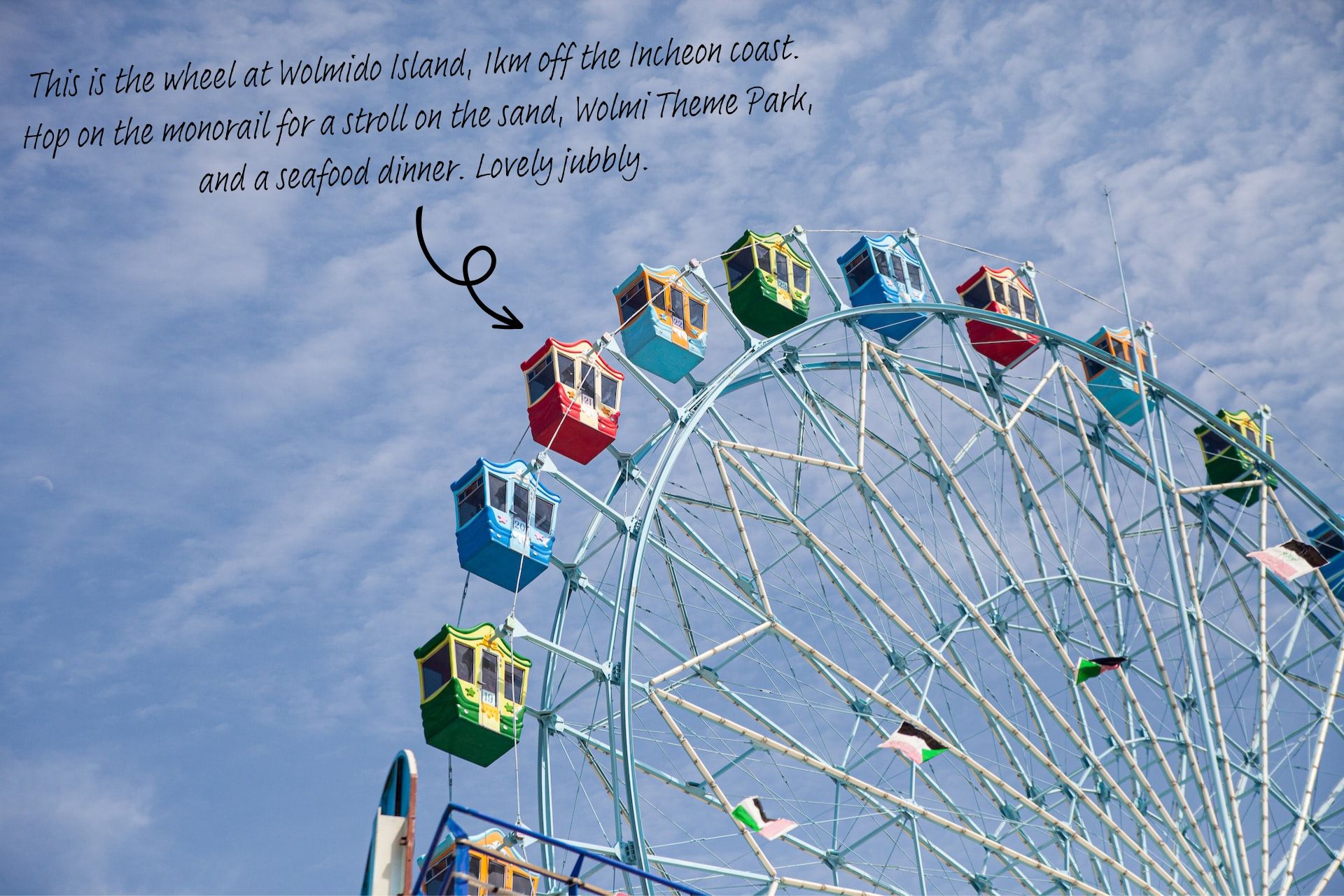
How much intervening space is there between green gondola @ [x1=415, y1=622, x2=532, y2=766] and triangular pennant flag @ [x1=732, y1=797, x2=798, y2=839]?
3177 millimetres

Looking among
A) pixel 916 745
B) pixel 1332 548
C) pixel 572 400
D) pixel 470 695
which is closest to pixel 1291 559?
pixel 1332 548

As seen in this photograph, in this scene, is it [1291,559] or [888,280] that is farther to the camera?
[888,280]

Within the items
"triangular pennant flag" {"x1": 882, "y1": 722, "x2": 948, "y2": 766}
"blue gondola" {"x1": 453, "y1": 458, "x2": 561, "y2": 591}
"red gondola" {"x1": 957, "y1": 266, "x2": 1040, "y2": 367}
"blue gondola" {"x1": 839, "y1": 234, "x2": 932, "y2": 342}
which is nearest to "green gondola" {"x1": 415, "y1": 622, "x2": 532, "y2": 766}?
"blue gondola" {"x1": 453, "y1": 458, "x2": 561, "y2": 591}

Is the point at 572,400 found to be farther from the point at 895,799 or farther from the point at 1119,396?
the point at 1119,396

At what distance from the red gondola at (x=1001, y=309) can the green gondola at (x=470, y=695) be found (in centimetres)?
1047

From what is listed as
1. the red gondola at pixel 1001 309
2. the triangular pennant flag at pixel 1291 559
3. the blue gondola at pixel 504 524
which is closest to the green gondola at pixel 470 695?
the blue gondola at pixel 504 524

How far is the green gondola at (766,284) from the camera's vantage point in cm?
2355

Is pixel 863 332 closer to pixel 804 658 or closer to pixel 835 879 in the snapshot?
pixel 804 658

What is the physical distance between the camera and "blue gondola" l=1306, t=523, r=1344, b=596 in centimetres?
2627

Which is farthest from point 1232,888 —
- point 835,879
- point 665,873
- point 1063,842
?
point 665,873

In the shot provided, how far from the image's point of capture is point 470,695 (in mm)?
18875

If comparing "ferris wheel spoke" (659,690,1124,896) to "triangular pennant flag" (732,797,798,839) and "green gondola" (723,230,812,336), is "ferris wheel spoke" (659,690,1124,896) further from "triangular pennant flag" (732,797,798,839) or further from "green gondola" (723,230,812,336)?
"green gondola" (723,230,812,336)

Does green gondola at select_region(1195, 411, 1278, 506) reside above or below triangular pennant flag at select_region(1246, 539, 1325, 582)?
above

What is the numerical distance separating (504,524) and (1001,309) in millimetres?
10750
